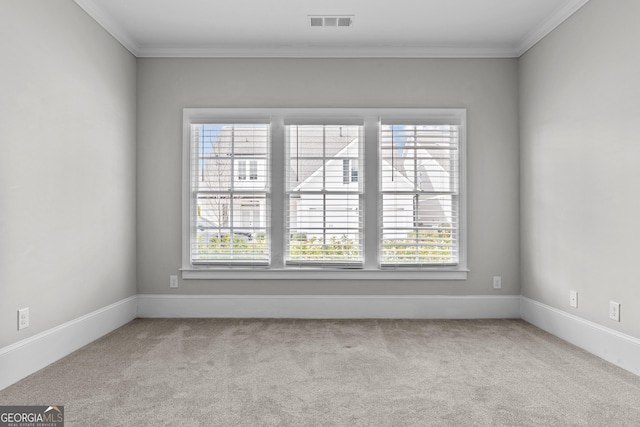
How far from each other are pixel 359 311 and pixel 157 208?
94.0 inches

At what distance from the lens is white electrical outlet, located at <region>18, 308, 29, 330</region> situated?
2.68m

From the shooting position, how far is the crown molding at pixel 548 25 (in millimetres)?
3389

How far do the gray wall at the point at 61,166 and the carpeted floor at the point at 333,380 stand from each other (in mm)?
548

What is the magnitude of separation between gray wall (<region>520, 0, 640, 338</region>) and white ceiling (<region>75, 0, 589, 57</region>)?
0.36 m

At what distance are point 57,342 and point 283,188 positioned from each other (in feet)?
7.78

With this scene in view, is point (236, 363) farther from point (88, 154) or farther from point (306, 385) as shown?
point (88, 154)

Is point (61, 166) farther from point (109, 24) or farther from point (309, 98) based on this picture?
point (309, 98)

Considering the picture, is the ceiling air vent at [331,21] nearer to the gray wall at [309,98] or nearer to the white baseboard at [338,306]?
the gray wall at [309,98]

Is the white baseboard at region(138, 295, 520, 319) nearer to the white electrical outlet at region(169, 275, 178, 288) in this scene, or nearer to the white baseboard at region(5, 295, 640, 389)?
the white baseboard at region(5, 295, 640, 389)

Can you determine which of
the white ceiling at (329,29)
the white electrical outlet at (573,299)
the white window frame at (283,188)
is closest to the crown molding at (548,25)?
the white ceiling at (329,29)

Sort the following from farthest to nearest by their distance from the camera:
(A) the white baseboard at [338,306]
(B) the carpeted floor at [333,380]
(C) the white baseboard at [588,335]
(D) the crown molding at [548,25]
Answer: (A) the white baseboard at [338,306] < (D) the crown molding at [548,25] < (C) the white baseboard at [588,335] < (B) the carpeted floor at [333,380]

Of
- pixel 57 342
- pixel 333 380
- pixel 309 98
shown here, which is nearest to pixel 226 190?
pixel 309 98

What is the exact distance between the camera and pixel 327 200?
434cm

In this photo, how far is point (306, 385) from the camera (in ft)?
8.44
